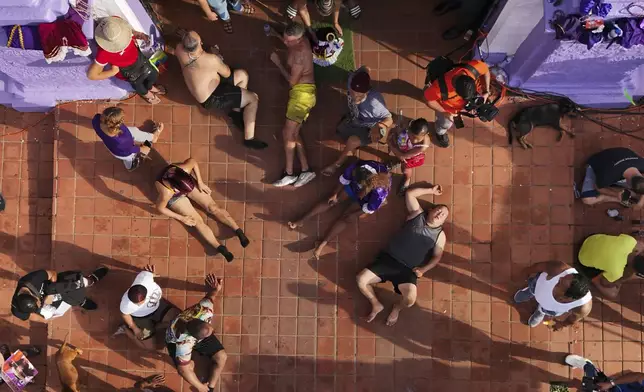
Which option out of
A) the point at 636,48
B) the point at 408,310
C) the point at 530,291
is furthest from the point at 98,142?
the point at 636,48

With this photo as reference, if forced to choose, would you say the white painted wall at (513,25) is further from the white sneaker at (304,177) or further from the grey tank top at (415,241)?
the white sneaker at (304,177)

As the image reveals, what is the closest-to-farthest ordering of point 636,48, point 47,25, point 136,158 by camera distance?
point 47,25
point 636,48
point 136,158

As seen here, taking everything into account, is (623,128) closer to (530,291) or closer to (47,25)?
(530,291)

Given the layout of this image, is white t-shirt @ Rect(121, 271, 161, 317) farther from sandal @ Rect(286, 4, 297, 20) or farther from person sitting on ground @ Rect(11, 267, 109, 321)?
sandal @ Rect(286, 4, 297, 20)

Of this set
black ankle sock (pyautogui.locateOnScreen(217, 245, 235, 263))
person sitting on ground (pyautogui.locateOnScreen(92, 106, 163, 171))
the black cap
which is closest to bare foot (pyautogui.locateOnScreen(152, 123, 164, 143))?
person sitting on ground (pyautogui.locateOnScreen(92, 106, 163, 171))

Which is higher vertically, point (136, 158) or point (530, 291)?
point (136, 158)

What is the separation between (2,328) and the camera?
5.96 metres

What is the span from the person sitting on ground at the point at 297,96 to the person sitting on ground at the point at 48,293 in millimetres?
2465

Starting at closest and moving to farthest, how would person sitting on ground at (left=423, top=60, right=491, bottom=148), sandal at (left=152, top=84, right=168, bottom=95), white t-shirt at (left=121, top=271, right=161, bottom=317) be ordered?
person sitting on ground at (left=423, top=60, right=491, bottom=148)
white t-shirt at (left=121, top=271, right=161, bottom=317)
sandal at (left=152, top=84, right=168, bottom=95)

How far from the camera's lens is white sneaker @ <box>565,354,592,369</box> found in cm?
550

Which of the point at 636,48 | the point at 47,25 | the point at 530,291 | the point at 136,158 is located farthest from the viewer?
the point at 136,158

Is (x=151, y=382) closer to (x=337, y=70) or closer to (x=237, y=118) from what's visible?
(x=237, y=118)

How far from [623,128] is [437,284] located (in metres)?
2.89

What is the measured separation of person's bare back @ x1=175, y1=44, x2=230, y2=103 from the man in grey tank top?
102 inches
